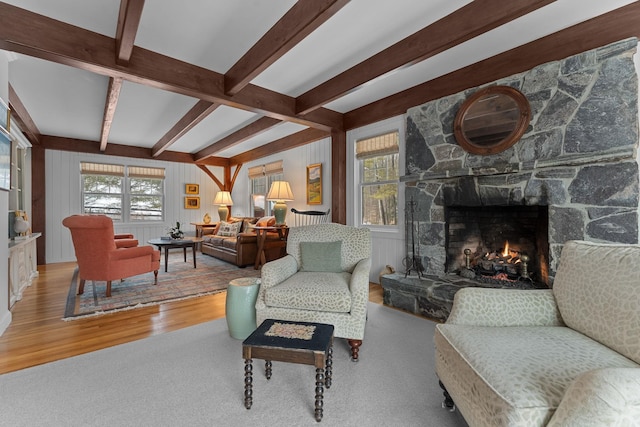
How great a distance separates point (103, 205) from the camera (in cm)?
645

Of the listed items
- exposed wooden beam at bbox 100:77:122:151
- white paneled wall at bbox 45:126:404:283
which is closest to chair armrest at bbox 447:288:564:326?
white paneled wall at bbox 45:126:404:283

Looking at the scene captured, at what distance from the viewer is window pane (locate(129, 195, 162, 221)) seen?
267 inches

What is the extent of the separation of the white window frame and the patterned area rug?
183cm

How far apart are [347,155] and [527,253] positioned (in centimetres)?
259

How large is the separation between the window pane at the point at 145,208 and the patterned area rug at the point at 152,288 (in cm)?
236

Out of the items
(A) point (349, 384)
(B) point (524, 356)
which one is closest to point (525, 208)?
(B) point (524, 356)

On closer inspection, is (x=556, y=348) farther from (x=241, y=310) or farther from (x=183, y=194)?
(x=183, y=194)

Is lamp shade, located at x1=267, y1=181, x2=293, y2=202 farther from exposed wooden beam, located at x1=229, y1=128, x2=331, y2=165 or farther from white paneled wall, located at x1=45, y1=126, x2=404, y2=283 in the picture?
exposed wooden beam, located at x1=229, y1=128, x2=331, y2=165

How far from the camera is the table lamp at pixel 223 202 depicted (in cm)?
720

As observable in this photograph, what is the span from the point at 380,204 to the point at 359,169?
0.65 m

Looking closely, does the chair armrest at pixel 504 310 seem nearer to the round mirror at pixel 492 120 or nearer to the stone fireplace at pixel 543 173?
the stone fireplace at pixel 543 173

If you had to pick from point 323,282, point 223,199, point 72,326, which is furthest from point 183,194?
point 323,282

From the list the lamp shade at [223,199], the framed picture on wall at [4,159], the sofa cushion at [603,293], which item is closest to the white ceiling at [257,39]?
the framed picture on wall at [4,159]

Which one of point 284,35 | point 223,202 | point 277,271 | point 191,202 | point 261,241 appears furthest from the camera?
point 191,202
